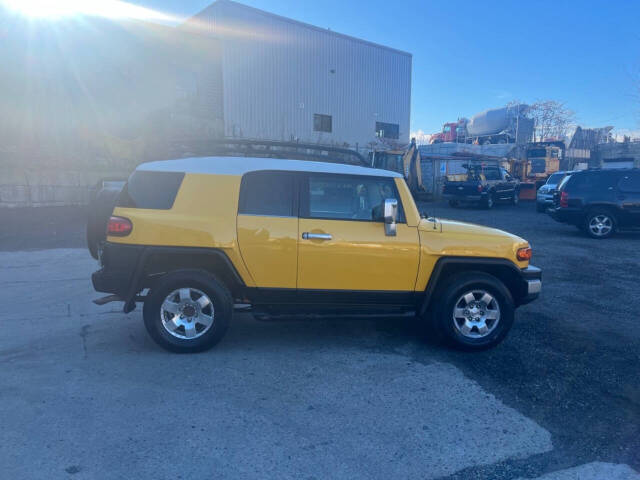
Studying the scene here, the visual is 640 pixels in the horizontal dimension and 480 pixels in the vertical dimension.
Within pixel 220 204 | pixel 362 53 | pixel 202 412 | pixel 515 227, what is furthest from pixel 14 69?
pixel 362 53

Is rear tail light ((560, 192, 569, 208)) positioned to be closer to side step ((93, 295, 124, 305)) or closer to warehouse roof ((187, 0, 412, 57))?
side step ((93, 295, 124, 305))

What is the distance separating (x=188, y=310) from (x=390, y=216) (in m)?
2.09

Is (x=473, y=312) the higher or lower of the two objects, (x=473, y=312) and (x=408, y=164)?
the lower

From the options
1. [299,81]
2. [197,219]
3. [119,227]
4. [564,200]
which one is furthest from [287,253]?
[299,81]

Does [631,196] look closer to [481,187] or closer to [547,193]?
[547,193]

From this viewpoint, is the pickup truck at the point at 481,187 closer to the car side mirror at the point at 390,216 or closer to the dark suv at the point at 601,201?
the dark suv at the point at 601,201

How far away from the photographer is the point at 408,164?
2111 centimetres

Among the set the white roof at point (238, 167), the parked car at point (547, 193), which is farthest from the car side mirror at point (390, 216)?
the parked car at point (547, 193)

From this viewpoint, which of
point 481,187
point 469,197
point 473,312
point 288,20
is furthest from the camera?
point 288,20

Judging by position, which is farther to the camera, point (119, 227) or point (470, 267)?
point (470, 267)

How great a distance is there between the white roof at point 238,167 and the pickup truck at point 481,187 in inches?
644

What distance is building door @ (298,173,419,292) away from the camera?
415cm

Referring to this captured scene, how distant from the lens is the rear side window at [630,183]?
36.7ft

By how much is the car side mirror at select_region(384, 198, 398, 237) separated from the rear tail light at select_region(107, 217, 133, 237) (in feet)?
7.74
